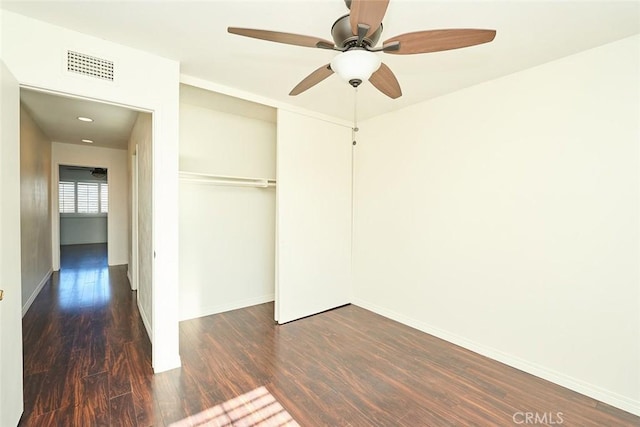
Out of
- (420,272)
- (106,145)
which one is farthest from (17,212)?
(106,145)

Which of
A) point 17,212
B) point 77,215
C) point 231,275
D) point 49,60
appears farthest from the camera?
point 77,215

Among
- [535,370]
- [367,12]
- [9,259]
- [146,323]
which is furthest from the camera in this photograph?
[146,323]

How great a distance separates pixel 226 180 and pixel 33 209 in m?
2.86

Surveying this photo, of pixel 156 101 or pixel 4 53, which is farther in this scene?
pixel 156 101

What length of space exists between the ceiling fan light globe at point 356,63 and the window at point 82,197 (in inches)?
394

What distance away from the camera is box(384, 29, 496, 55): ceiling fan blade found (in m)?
1.39

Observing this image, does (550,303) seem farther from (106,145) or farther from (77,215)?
(77,215)

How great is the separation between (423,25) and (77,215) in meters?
11.2

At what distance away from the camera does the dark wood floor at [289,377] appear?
1.96m

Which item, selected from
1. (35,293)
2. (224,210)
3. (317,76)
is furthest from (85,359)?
(317,76)

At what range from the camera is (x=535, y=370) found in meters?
2.46

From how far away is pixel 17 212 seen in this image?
182 centimetres

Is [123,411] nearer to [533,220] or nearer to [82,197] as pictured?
[533,220]

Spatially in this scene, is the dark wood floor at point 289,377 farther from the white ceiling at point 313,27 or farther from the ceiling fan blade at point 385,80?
the white ceiling at point 313,27
